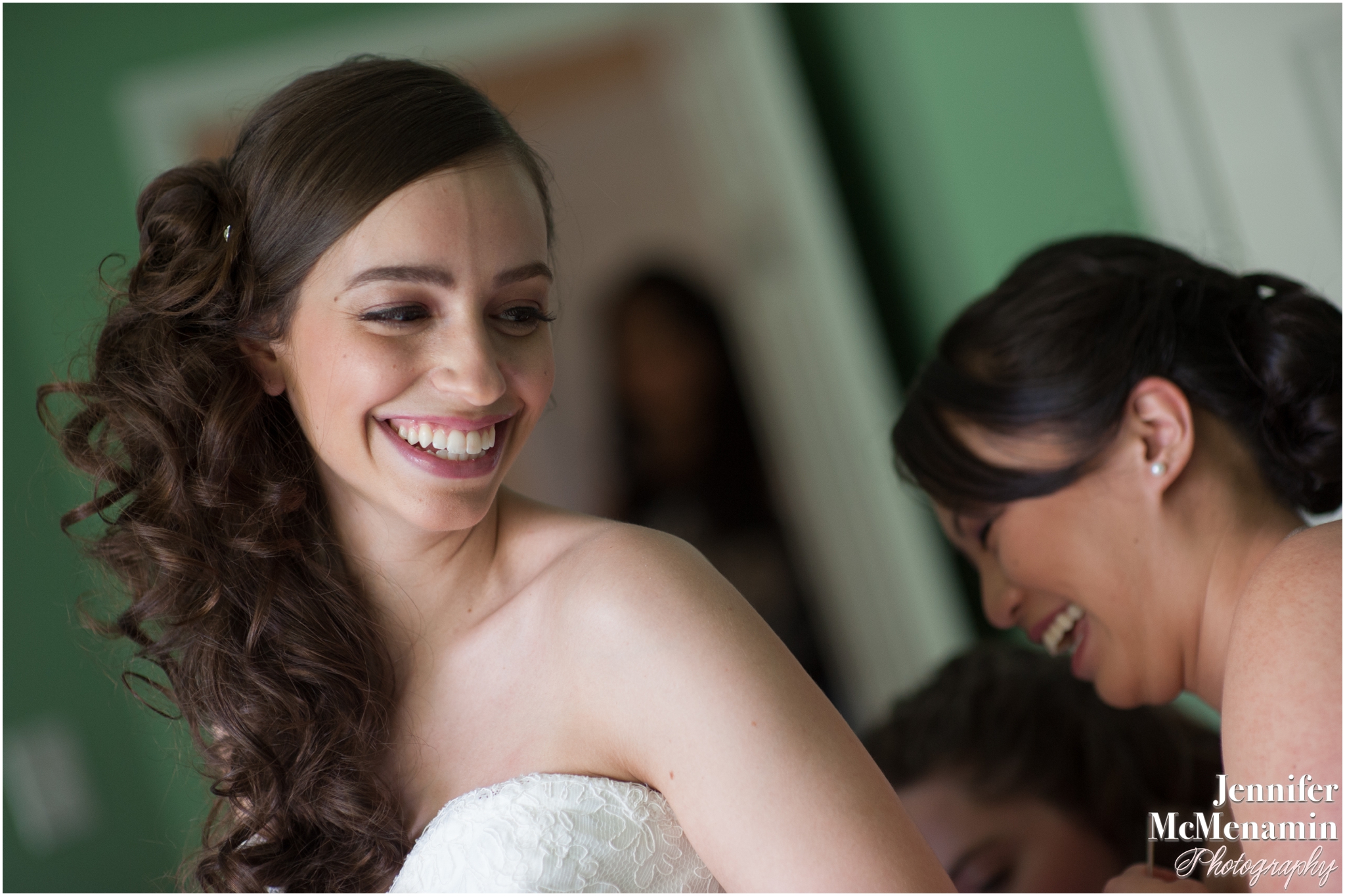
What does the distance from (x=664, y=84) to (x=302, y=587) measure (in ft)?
11.3

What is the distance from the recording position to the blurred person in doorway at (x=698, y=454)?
12.5 ft

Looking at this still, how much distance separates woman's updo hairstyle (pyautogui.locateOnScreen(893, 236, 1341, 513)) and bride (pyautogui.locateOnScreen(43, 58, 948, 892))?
60 centimetres

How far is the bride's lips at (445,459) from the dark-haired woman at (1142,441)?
73cm

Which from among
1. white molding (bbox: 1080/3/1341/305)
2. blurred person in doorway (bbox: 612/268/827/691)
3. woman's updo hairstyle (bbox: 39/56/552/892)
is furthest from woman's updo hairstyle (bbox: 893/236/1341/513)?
blurred person in doorway (bbox: 612/268/827/691)

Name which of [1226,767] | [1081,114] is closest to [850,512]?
[1081,114]

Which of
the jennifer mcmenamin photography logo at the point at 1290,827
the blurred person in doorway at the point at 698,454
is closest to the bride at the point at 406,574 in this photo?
the jennifer mcmenamin photography logo at the point at 1290,827

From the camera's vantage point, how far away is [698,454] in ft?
13.0

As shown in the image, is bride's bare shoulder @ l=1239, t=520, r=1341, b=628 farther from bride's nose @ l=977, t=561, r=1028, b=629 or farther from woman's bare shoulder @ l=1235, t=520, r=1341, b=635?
bride's nose @ l=977, t=561, r=1028, b=629

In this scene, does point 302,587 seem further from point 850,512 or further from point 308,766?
point 850,512

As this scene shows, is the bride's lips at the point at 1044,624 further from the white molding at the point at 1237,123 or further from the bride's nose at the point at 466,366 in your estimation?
the white molding at the point at 1237,123

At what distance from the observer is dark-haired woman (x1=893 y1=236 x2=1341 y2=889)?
144cm

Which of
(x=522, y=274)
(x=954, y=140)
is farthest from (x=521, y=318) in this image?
(x=954, y=140)

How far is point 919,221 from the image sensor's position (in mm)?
3373

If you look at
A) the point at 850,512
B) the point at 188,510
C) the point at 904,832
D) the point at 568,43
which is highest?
the point at 568,43
